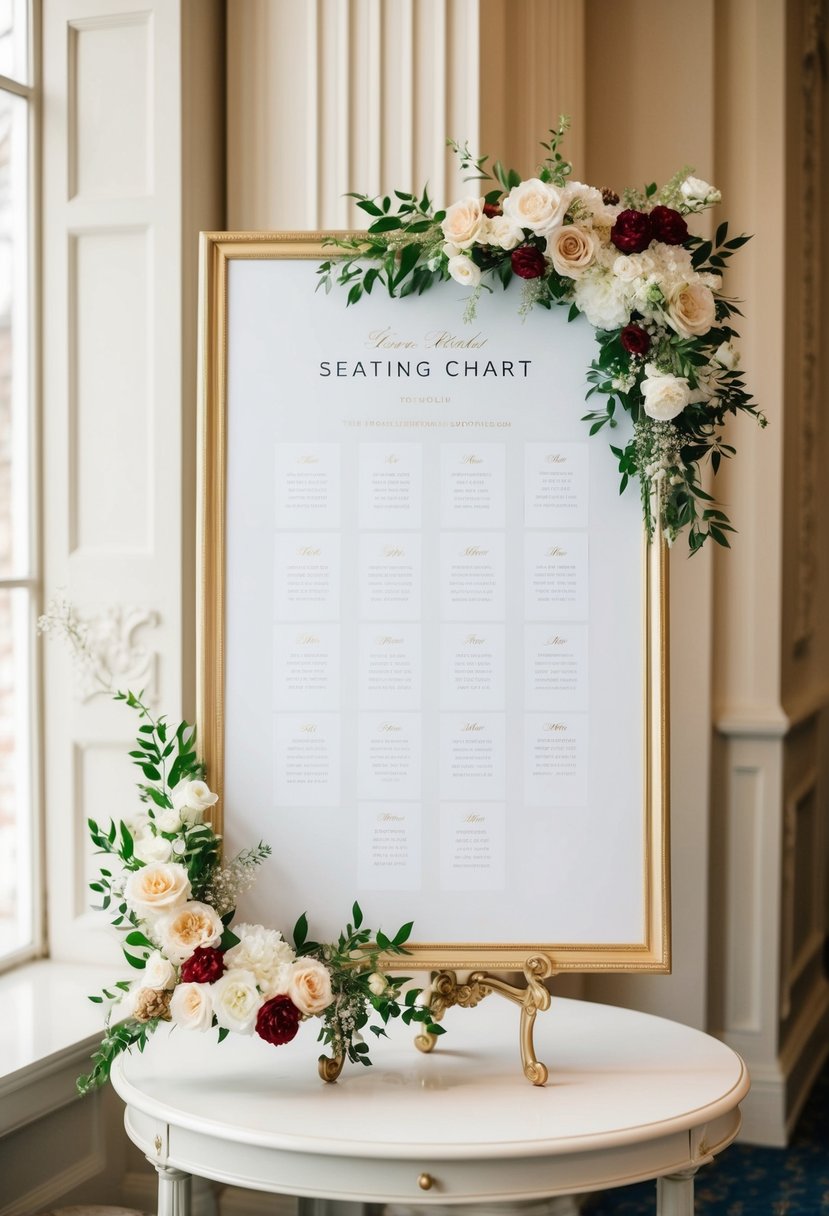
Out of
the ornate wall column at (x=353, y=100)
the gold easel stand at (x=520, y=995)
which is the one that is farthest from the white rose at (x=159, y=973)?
the ornate wall column at (x=353, y=100)

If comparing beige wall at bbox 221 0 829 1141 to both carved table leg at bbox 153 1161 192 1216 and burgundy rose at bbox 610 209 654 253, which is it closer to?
burgundy rose at bbox 610 209 654 253

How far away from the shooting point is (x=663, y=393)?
171 centimetres

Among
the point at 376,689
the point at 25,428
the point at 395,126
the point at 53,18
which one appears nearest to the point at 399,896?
the point at 376,689

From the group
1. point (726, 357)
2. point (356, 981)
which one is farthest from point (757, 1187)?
point (726, 357)

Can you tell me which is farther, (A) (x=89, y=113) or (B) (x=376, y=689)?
(A) (x=89, y=113)

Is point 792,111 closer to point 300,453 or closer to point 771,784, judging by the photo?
point 771,784

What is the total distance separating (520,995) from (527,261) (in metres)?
1.04

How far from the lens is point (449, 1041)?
194 cm

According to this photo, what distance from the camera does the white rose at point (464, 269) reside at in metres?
1.74

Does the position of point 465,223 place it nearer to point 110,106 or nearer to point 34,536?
point 110,106

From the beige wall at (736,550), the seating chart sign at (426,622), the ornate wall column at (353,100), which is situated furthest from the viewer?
the beige wall at (736,550)

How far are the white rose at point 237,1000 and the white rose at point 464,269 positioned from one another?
3.30 feet

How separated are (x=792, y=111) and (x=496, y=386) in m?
2.10

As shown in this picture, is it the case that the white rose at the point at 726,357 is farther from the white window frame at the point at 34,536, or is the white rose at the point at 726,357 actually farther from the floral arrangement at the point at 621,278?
the white window frame at the point at 34,536
